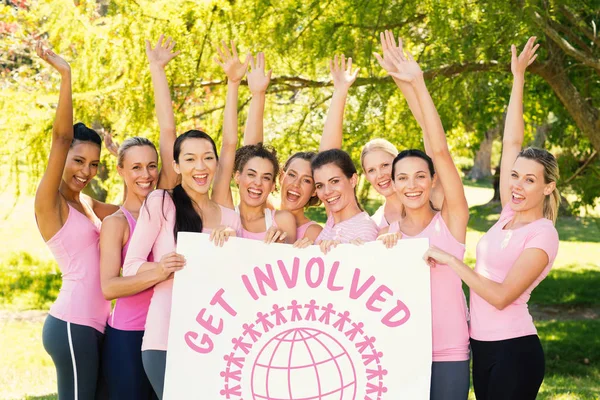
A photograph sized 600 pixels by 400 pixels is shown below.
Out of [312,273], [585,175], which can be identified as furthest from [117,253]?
[585,175]

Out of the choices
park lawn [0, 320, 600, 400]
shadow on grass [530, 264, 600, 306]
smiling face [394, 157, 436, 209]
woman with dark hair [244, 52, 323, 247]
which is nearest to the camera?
smiling face [394, 157, 436, 209]

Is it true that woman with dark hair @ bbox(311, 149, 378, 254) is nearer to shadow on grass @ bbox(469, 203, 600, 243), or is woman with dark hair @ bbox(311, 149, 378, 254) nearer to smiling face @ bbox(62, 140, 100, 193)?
smiling face @ bbox(62, 140, 100, 193)

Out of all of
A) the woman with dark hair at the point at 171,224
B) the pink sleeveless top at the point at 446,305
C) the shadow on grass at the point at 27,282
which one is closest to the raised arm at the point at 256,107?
the woman with dark hair at the point at 171,224

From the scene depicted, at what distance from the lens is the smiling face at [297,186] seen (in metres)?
3.86

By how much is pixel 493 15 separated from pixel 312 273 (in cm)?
286

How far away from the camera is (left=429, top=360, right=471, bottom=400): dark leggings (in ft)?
10.1

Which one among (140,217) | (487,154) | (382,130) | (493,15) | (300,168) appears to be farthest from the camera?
(487,154)

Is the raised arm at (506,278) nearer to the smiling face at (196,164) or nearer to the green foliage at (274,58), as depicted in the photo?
the smiling face at (196,164)

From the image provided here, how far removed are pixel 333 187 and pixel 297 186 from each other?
14.3 inches

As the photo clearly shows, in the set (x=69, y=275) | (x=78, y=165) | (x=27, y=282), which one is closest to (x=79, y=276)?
(x=69, y=275)

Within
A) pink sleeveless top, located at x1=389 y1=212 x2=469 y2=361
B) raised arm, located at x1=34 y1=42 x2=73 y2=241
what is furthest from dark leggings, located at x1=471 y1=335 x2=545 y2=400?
raised arm, located at x1=34 y1=42 x2=73 y2=241

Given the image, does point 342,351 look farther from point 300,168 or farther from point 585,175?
point 585,175

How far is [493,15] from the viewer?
5.27 m

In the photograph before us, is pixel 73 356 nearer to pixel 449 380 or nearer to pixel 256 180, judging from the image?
pixel 256 180
